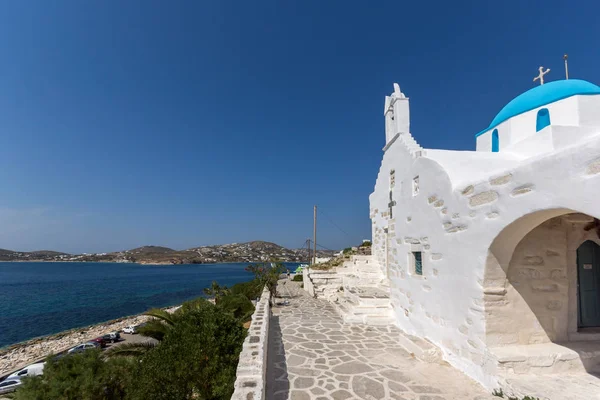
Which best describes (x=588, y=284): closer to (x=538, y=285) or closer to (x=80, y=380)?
(x=538, y=285)

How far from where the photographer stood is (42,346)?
20.9 m

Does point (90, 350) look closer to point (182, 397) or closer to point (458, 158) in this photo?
point (182, 397)

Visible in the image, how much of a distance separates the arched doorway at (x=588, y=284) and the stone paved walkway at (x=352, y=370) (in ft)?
7.53

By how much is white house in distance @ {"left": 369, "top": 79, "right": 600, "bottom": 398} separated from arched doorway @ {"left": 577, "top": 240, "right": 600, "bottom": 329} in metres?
0.02

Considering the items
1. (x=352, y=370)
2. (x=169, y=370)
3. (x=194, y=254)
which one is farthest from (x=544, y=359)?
(x=194, y=254)

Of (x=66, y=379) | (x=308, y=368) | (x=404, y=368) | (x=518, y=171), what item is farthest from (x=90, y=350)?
(x=518, y=171)

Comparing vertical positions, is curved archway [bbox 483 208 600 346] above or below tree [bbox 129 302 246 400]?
above

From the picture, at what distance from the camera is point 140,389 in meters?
4.71

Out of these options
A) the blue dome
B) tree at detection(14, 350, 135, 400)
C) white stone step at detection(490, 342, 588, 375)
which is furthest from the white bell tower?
tree at detection(14, 350, 135, 400)

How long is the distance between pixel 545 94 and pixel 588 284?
4623 millimetres

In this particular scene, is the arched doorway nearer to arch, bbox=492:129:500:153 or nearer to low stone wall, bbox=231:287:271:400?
arch, bbox=492:129:500:153

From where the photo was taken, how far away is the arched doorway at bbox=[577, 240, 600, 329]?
4.87 m

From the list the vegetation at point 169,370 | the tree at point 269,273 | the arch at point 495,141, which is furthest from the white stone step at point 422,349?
the tree at point 269,273

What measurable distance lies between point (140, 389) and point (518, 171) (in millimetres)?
6429
